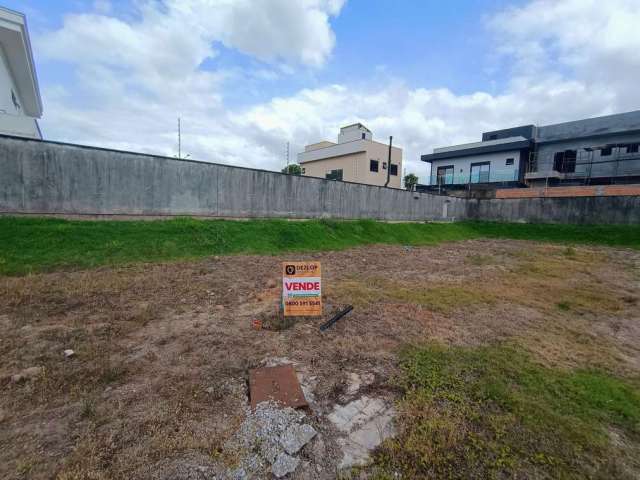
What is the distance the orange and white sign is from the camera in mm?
3828

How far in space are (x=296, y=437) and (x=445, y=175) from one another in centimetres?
2897

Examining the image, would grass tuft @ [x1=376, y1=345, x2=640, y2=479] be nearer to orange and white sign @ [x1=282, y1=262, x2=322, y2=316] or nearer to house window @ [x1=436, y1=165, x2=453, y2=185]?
orange and white sign @ [x1=282, y1=262, x2=322, y2=316]

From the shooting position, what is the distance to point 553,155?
21.6 meters

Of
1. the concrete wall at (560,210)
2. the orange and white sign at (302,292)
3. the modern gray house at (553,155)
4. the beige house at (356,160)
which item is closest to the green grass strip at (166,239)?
the concrete wall at (560,210)

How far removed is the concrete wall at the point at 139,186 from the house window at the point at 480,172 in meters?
16.6

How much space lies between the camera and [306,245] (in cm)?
959

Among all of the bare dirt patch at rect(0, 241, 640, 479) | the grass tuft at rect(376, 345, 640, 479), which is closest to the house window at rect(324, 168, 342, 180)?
the bare dirt patch at rect(0, 241, 640, 479)

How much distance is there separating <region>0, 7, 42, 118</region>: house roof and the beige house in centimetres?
1888

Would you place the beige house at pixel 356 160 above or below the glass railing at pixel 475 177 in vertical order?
above

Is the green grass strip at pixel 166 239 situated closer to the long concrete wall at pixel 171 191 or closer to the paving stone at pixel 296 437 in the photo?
the long concrete wall at pixel 171 191

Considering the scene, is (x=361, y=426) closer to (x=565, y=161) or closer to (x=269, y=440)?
(x=269, y=440)

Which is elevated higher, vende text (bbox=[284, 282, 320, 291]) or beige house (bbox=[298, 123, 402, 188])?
beige house (bbox=[298, 123, 402, 188])

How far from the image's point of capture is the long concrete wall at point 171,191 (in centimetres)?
688

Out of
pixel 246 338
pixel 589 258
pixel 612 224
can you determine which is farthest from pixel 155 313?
pixel 612 224
